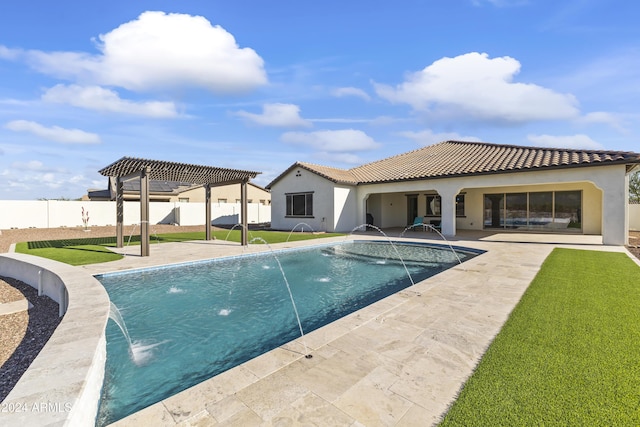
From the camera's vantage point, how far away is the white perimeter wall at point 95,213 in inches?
840

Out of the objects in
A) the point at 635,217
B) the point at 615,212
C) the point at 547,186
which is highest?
the point at 547,186

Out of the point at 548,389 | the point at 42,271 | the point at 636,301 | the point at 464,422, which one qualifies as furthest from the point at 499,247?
the point at 42,271

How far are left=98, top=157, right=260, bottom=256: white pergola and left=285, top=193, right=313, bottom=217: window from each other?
6.75 meters

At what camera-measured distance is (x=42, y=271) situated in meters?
6.88

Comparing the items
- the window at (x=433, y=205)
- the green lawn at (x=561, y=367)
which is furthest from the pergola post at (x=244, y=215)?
the window at (x=433, y=205)

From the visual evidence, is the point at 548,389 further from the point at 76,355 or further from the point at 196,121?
the point at 196,121

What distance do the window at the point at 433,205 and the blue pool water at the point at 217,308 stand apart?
1101cm

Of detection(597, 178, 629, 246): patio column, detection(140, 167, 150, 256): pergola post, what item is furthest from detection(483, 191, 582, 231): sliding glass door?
detection(140, 167, 150, 256): pergola post

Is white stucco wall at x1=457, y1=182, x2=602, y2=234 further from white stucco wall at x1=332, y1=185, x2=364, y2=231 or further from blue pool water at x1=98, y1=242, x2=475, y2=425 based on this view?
blue pool water at x1=98, y1=242, x2=475, y2=425

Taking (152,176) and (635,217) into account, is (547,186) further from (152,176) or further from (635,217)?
(152,176)

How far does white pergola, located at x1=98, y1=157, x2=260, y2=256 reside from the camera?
1034 cm

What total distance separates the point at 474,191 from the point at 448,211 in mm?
4878

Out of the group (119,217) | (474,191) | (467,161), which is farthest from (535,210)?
(119,217)

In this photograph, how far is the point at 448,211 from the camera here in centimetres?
1551
